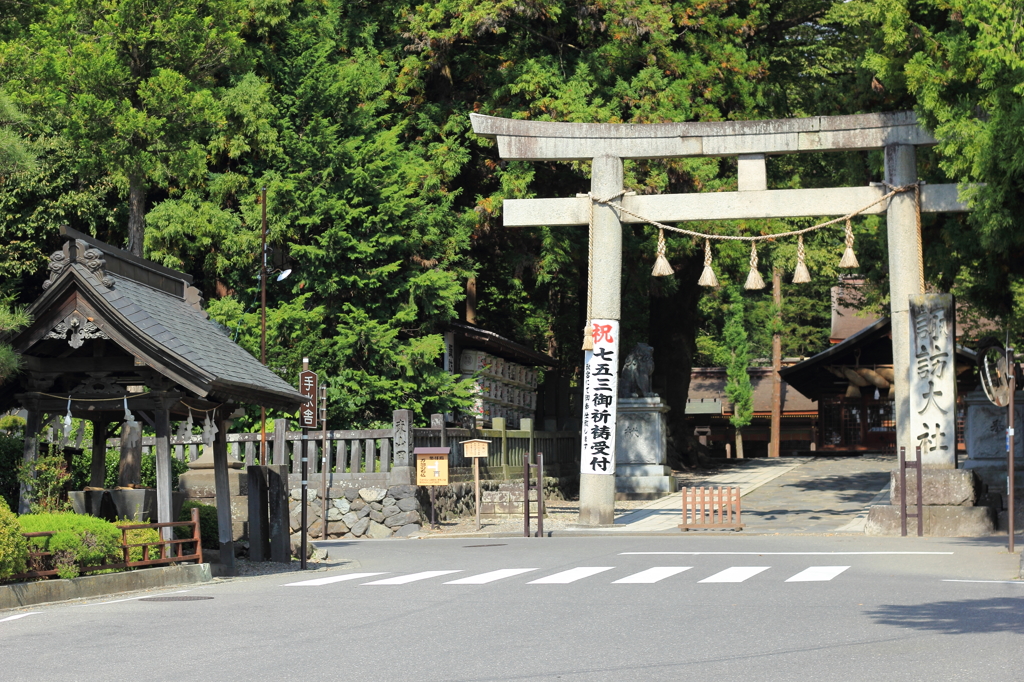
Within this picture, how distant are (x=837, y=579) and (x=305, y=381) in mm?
12825

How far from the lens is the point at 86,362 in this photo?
Answer: 15.5 m

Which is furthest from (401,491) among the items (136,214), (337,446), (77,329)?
(77,329)

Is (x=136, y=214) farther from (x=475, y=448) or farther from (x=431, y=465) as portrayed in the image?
(x=475, y=448)

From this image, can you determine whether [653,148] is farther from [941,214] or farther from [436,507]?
[436,507]

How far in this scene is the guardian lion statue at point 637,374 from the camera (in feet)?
111

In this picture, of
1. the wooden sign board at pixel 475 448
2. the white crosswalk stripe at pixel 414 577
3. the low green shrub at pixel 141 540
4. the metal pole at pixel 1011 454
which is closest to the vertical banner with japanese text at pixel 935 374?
the metal pole at pixel 1011 454

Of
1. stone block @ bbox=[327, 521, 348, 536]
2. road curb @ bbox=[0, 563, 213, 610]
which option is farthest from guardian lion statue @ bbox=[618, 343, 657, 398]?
road curb @ bbox=[0, 563, 213, 610]

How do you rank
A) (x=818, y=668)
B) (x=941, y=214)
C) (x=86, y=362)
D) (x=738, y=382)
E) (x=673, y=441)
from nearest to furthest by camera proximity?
1. (x=818, y=668)
2. (x=86, y=362)
3. (x=941, y=214)
4. (x=673, y=441)
5. (x=738, y=382)

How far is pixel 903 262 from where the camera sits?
22984 millimetres

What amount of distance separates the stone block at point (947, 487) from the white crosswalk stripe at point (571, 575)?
7.81 meters

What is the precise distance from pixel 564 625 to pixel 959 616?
331 cm

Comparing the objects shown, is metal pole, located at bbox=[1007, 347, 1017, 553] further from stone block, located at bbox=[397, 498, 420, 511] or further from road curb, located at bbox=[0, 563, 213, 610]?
stone block, located at bbox=[397, 498, 420, 511]

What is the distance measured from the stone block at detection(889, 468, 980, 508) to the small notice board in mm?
8506

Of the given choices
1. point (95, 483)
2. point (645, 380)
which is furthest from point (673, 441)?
point (95, 483)
